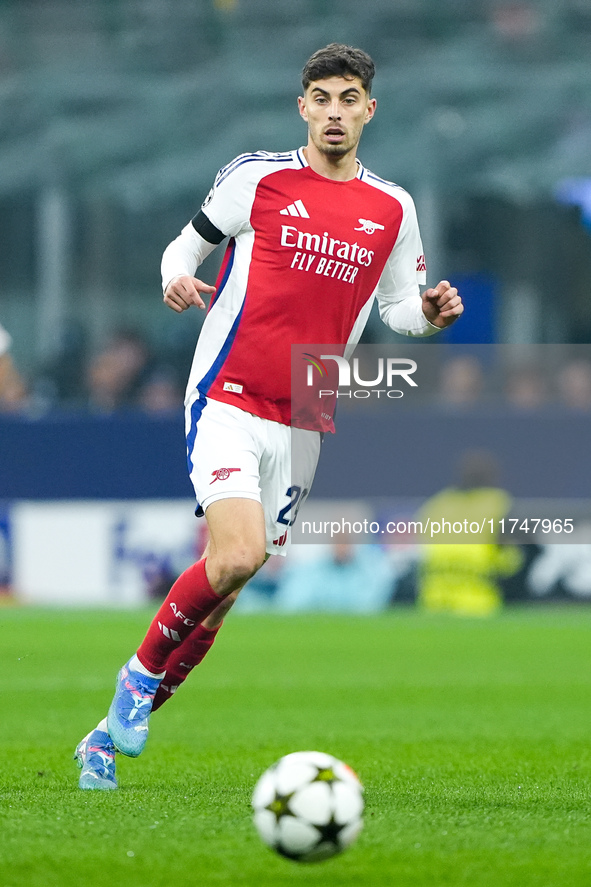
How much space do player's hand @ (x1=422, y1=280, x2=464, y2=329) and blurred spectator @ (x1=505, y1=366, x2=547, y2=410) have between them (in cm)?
1019

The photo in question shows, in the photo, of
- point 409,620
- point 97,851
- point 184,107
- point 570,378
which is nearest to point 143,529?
point 409,620

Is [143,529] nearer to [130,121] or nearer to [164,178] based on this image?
[164,178]

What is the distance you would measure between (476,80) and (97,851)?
654 inches

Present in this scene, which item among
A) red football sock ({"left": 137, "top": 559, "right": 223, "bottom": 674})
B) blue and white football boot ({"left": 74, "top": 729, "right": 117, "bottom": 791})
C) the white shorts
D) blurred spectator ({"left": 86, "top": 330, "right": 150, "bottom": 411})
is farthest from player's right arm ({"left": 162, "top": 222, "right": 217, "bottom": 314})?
blurred spectator ({"left": 86, "top": 330, "right": 150, "bottom": 411})

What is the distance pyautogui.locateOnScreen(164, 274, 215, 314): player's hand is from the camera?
5051 mm

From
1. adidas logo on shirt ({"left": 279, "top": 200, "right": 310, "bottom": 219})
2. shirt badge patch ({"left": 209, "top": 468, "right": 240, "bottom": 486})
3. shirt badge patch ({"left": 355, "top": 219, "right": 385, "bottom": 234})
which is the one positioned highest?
adidas logo on shirt ({"left": 279, "top": 200, "right": 310, "bottom": 219})

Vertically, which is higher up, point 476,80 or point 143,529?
point 476,80

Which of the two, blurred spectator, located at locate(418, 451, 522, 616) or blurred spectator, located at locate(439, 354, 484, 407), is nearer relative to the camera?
blurred spectator, located at locate(418, 451, 522, 616)

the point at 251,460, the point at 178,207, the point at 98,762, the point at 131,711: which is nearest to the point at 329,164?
the point at 251,460

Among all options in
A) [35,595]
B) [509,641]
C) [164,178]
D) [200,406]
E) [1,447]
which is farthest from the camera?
[164,178]

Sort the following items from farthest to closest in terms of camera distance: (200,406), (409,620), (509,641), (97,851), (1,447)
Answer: (1,447), (409,620), (509,641), (200,406), (97,851)

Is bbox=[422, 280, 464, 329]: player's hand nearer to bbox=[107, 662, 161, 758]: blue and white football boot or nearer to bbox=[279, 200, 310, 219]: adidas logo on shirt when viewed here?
bbox=[279, 200, 310, 219]: adidas logo on shirt

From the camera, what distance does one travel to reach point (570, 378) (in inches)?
626

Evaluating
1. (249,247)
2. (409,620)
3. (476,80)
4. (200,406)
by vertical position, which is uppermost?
(476,80)
